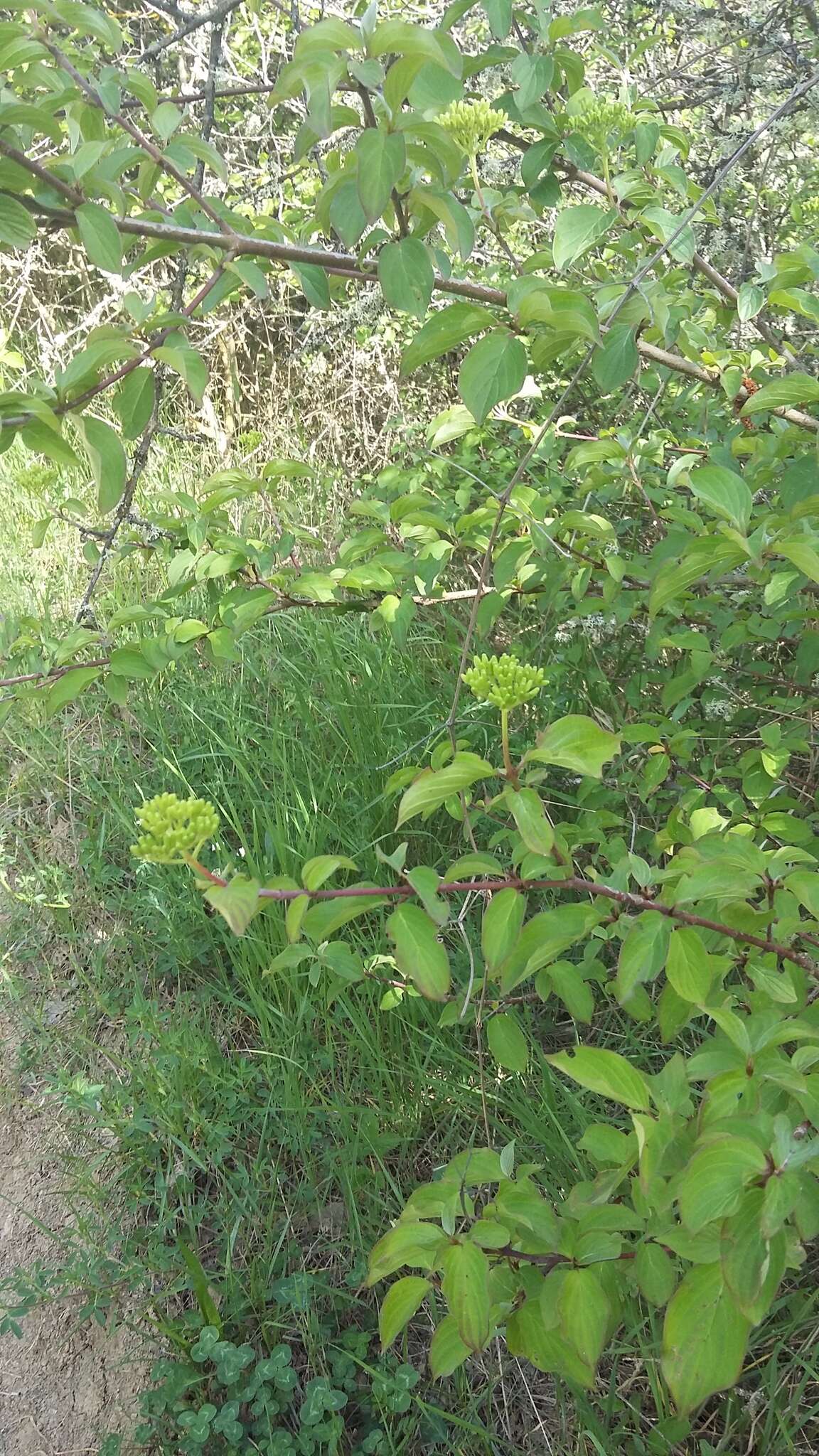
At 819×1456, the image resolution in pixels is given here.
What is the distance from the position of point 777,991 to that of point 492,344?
74 cm

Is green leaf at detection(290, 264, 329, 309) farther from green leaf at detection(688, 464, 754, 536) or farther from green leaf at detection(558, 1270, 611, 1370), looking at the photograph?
green leaf at detection(558, 1270, 611, 1370)

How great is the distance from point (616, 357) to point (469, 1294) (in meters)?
1.06

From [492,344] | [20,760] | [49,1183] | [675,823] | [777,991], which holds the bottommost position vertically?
[49,1183]

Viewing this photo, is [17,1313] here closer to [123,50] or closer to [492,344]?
[492,344]

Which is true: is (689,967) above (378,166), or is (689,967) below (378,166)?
below

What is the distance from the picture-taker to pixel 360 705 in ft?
8.01

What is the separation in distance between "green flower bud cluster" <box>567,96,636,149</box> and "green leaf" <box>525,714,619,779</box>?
94cm

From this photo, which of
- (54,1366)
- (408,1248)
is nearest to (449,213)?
(408,1248)

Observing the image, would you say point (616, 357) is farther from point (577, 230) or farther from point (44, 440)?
point (44, 440)

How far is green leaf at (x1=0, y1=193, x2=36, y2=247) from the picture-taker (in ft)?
3.38

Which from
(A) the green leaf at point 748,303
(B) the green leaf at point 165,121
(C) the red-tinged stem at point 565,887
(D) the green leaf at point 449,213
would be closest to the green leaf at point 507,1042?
(C) the red-tinged stem at point 565,887

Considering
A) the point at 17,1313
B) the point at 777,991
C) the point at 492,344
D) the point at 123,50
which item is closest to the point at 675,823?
the point at 777,991

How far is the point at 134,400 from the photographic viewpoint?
1151 mm

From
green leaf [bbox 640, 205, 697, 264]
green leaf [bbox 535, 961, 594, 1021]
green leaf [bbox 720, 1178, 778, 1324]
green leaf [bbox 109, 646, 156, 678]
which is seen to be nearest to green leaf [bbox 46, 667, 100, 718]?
green leaf [bbox 109, 646, 156, 678]
